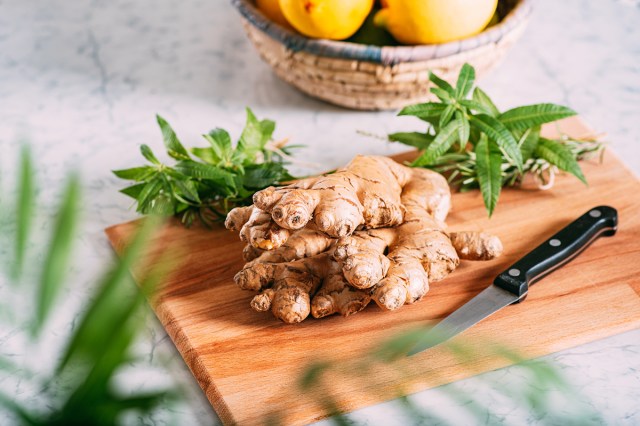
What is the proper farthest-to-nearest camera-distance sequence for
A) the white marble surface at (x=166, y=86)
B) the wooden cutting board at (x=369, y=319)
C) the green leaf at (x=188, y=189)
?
the white marble surface at (x=166, y=86) < the green leaf at (x=188, y=189) < the wooden cutting board at (x=369, y=319)

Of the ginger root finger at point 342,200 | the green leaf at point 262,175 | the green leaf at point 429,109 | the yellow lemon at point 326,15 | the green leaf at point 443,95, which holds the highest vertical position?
the yellow lemon at point 326,15

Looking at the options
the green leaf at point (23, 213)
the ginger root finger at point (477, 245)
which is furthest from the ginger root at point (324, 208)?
the green leaf at point (23, 213)

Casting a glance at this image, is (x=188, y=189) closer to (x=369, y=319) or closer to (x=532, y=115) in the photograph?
(x=369, y=319)

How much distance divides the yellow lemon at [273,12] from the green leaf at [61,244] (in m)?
1.14

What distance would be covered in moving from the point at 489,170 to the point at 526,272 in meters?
0.23

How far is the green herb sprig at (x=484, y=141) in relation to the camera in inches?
54.3

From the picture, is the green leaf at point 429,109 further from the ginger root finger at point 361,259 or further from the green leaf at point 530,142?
the ginger root finger at point 361,259

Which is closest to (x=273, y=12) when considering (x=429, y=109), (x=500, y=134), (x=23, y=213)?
(x=429, y=109)

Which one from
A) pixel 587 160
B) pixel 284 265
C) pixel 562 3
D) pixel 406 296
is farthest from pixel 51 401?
pixel 562 3

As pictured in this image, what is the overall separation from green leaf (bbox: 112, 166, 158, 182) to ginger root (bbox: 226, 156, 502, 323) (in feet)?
0.74

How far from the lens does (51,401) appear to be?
43.7 inches

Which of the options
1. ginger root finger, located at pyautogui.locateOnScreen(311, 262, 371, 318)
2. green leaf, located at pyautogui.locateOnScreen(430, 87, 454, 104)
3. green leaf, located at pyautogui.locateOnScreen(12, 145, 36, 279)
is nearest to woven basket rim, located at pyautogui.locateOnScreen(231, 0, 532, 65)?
green leaf, located at pyautogui.locateOnScreen(430, 87, 454, 104)

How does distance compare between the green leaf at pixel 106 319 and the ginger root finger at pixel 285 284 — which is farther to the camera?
the ginger root finger at pixel 285 284

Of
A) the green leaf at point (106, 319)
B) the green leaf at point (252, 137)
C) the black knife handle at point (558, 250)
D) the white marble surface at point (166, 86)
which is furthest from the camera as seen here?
the white marble surface at point (166, 86)
